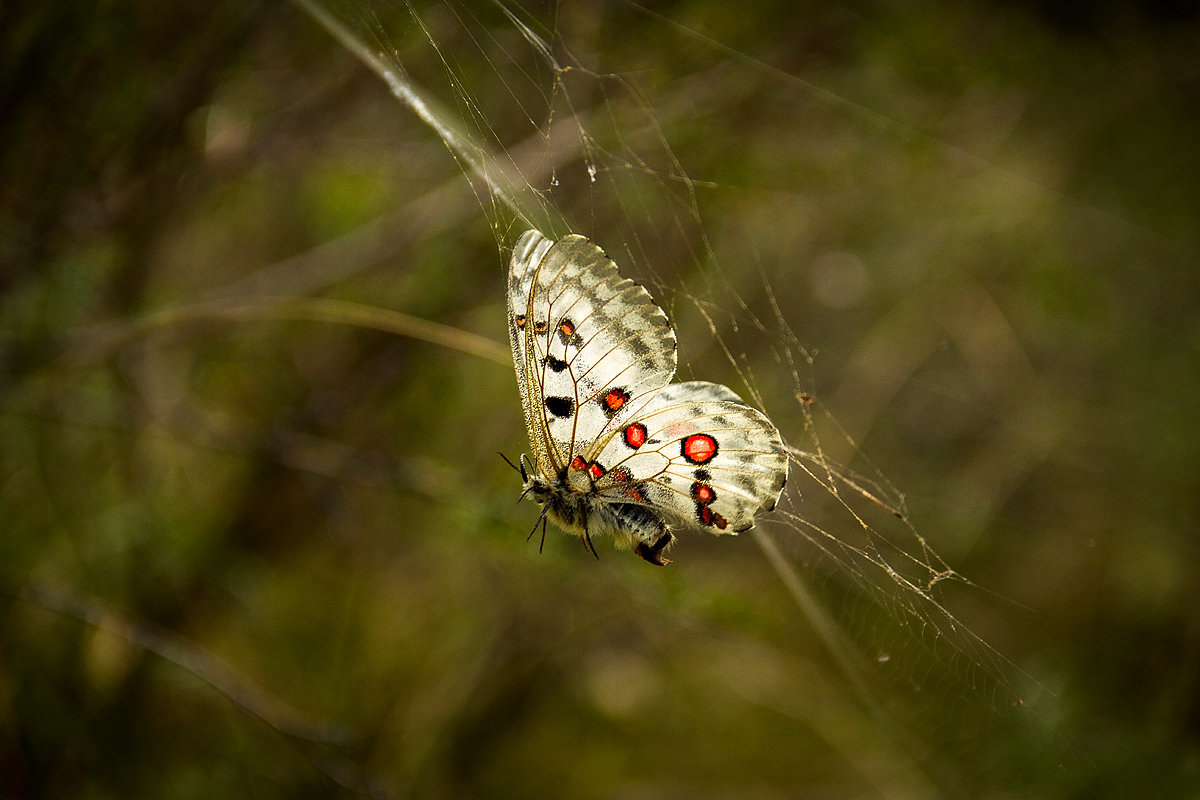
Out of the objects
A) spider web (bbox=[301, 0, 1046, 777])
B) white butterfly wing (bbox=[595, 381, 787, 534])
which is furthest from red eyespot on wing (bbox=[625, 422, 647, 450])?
spider web (bbox=[301, 0, 1046, 777])

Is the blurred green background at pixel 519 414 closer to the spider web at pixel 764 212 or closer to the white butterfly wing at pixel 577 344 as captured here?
the spider web at pixel 764 212

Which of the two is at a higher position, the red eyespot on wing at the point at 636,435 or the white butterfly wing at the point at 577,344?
the white butterfly wing at the point at 577,344

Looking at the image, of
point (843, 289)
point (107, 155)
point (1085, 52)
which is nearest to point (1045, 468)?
point (843, 289)

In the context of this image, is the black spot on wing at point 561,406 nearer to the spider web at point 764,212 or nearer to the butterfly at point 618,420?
the butterfly at point 618,420

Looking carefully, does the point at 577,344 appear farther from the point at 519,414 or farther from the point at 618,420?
the point at 519,414

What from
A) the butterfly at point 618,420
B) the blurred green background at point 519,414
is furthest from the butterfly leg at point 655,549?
the blurred green background at point 519,414

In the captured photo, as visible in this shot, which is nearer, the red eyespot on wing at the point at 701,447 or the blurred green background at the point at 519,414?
the red eyespot on wing at the point at 701,447

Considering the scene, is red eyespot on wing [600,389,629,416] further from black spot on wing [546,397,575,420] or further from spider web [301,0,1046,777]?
spider web [301,0,1046,777]

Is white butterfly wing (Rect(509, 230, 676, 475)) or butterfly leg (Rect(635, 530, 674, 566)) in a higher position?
white butterfly wing (Rect(509, 230, 676, 475))

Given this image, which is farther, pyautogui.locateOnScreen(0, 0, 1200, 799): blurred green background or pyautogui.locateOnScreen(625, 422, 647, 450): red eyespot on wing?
pyautogui.locateOnScreen(0, 0, 1200, 799): blurred green background
